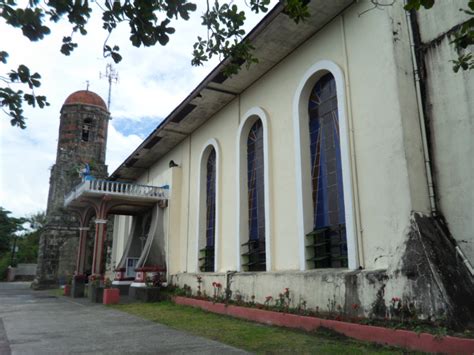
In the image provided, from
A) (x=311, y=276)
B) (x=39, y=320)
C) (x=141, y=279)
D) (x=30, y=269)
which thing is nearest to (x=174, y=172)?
(x=141, y=279)

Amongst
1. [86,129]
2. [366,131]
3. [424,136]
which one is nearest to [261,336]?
[366,131]

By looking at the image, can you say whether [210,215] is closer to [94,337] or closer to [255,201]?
[255,201]

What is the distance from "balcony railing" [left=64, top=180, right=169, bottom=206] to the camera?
14.9 m

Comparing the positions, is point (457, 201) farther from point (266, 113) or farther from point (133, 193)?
point (133, 193)

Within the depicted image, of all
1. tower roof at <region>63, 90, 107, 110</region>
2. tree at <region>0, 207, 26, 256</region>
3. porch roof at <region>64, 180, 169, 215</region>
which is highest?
tower roof at <region>63, 90, 107, 110</region>

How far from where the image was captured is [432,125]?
23.0ft

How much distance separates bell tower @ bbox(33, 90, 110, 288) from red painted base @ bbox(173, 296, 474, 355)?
62.0ft

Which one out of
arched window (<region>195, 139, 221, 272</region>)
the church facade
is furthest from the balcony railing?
the church facade

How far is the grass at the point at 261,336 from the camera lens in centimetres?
555

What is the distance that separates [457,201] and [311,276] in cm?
283

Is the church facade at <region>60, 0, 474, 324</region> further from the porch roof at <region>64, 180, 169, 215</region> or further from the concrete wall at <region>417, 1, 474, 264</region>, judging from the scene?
the porch roof at <region>64, 180, 169, 215</region>

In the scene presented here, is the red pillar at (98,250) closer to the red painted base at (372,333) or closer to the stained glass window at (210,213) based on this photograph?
the stained glass window at (210,213)

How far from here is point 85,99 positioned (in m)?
27.9

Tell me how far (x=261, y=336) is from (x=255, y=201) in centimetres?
488
